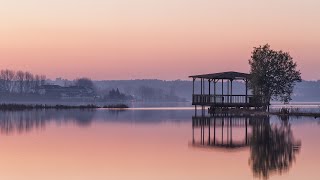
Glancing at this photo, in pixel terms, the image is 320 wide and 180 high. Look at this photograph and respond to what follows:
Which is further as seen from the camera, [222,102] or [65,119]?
[222,102]

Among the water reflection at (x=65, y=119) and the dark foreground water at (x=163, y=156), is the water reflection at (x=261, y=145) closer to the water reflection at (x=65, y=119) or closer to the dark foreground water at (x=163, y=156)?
the dark foreground water at (x=163, y=156)

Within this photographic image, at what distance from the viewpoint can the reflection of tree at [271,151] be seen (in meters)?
20.2

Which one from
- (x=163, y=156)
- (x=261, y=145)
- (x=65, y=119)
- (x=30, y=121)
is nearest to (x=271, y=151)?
(x=261, y=145)

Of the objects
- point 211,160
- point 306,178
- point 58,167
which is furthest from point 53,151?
point 306,178

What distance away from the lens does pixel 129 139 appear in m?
32.6

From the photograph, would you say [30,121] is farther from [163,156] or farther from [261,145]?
[163,156]

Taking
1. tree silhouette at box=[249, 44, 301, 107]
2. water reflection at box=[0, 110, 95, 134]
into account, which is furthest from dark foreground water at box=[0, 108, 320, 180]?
tree silhouette at box=[249, 44, 301, 107]

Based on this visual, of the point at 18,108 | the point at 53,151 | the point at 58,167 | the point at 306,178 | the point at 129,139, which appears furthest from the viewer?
the point at 18,108

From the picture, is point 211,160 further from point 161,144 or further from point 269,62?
point 269,62

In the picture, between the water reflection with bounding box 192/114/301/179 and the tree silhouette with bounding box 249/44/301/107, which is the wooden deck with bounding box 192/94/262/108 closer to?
the tree silhouette with bounding box 249/44/301/107

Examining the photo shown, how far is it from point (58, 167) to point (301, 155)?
9.35 meters

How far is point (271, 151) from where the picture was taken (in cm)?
2523

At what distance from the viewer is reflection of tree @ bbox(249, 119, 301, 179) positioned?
2023 centimetres

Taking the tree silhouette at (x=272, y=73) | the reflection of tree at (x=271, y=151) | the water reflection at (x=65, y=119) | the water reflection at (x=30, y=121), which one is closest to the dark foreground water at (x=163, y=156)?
the reflection of tree at (x=271, y=151)
